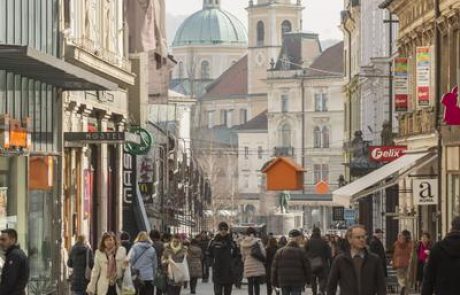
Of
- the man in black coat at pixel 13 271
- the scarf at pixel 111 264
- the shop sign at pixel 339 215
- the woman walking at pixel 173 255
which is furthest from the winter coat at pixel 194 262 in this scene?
the shop sign at pixel 339 215

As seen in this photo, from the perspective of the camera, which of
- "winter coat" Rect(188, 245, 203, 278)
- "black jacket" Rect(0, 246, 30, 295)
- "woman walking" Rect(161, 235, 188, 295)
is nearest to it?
"black jacket" Rect(0, 246, 30, 295)

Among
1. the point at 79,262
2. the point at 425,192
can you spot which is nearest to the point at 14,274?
the point at 79,262

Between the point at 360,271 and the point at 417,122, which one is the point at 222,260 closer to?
the point at 417,122

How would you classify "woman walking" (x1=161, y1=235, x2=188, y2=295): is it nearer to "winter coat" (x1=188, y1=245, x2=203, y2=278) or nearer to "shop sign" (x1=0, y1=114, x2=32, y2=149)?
"shop sign" (x1=0, y1=114, x2=32, y2=149)

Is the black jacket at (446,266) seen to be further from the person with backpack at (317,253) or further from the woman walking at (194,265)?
the woman walking at (194,265)

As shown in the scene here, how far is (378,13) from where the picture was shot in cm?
7456

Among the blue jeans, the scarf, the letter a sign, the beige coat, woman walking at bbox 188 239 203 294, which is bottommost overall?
woman walking at bbox 188 239 203 294

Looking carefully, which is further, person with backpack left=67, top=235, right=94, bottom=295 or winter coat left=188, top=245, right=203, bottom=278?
winter coat left=188, top=245, right=203, bottom=278

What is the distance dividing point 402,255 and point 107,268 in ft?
44.6

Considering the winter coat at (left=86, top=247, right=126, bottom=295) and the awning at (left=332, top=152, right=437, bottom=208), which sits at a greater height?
the awning at (left=332, top=152, right=437, bottom=208)

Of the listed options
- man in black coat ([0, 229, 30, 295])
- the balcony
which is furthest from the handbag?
man in black coat ([0, 229, 30, 295])

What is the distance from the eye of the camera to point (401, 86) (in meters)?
52.3

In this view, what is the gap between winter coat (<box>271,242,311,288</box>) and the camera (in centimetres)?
3148

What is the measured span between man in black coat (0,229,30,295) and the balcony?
81.1ft
